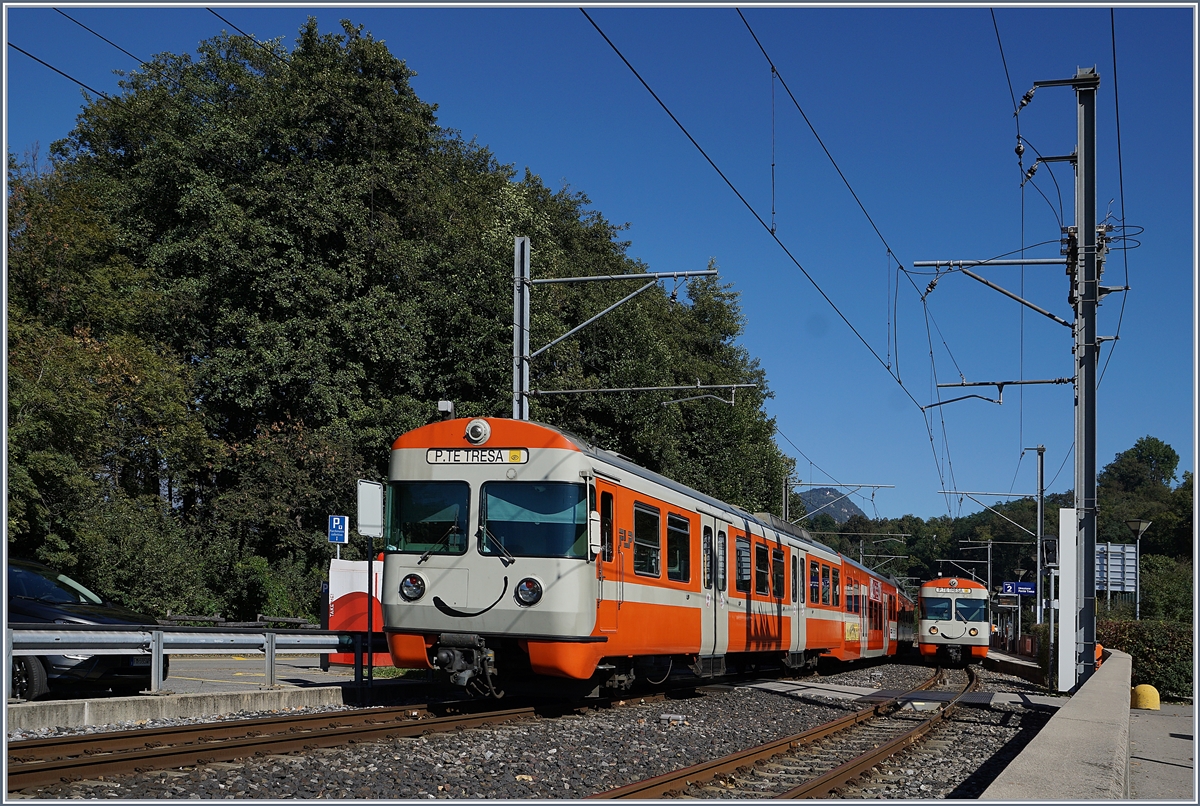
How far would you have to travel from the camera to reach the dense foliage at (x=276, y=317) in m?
29.2

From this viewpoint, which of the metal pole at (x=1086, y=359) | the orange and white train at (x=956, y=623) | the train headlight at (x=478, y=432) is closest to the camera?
the train headlight at (x=478, y=432)

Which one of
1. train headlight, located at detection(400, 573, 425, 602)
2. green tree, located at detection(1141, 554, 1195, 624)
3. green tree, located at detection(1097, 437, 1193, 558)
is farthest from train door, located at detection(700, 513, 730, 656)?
green tree, located at detection(1097, 437, 1193, 558)

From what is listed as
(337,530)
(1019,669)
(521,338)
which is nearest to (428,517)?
(337,530)

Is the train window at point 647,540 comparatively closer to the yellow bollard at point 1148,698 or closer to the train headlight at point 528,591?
the train headlight at point 528,591

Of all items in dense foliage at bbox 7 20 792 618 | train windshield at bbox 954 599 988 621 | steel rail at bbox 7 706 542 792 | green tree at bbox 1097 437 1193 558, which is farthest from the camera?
Result: green tree at bbox 1097 437 1193 558

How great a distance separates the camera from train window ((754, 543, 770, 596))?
18.3 metres

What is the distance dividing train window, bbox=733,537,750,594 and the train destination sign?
19.5 ft

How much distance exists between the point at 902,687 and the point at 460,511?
13.8m

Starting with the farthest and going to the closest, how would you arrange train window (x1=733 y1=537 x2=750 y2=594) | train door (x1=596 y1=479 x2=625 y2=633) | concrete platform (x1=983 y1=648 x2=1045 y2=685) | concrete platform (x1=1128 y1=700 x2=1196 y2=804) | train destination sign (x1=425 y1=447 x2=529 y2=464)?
concrete platform (x1=983 y1=648 x2=1045 y2=685)
train window (x1=733 y1=537 x2=750 y2=594)
train destination sign (x1=425 y1=447 x2=529 y2=464)
train door (x1=596 y1=479 x2=625 y2=633)
concrete platform (x1=1128 y1=700 x2=1196 y2=804)

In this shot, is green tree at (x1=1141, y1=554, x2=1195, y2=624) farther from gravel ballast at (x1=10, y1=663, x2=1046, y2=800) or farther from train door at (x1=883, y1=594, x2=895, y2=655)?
gravel ballast at (x1=10, y1=663, x2=1046, y2=800)

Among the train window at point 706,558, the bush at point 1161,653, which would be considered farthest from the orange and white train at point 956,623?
the train window at point 706,558

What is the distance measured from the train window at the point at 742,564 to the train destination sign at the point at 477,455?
19.5ft

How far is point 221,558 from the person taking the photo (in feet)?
101

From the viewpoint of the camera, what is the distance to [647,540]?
13.4 metres
